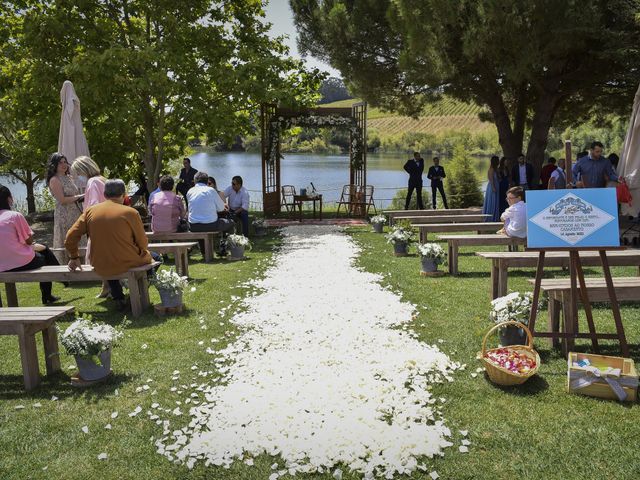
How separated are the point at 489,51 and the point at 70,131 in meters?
9.04

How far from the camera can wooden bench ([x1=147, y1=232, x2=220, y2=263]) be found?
8984 millimetres

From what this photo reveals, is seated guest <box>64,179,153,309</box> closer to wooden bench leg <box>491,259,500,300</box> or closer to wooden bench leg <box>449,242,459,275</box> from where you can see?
wooden bench leg <box>491,259,500,300</box>

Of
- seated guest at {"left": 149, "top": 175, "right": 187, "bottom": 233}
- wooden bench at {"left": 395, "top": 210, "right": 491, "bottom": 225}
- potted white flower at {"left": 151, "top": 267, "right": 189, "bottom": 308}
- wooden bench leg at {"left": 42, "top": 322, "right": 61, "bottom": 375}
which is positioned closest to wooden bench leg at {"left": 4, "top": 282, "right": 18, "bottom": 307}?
potted white flower at {"left": 151, "top": 267, "right": 189, "bottom": 308}

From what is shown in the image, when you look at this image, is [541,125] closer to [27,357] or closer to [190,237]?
[190,237]

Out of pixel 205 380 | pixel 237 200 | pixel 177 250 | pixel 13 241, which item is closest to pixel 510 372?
pixel 205 380

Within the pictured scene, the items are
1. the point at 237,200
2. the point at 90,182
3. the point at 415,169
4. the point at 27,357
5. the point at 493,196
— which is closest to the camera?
the point at 27,357

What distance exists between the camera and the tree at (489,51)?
1177 cm

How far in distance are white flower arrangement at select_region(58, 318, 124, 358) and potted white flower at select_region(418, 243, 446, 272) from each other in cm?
470

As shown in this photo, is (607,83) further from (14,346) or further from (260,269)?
(14,346)

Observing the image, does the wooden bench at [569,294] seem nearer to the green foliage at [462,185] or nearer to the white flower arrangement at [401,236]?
the white flower arrangement at [401,236]

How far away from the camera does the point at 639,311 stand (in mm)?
5652

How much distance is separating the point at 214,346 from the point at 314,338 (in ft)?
3.09

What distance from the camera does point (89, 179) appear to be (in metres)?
6.93

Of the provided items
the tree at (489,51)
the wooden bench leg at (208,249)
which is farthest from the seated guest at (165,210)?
the tree at (489,51)
